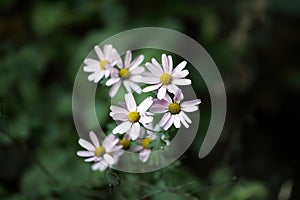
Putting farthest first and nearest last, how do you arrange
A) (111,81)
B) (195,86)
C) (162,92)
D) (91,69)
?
(195,86), (91,69), (111,81), (162,92)

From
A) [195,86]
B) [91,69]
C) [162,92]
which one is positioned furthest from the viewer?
[195,86]

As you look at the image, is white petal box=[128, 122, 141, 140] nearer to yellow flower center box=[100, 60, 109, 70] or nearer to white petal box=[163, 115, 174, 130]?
white petal box=[163, 115, 174, 130]

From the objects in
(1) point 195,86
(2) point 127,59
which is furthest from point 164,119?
(1) point 195,86

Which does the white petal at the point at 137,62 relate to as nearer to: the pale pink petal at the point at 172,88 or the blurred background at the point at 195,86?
the pale pink petal at the point at 172,88

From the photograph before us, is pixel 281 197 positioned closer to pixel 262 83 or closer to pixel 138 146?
pixel 138 146

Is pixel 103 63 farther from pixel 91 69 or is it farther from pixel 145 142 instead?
pixel 145 142

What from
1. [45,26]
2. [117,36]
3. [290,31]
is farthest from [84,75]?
[290,31]

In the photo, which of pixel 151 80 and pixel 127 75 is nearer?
pixel 151 80

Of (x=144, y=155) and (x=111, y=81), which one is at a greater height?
(x=111, y=81)
